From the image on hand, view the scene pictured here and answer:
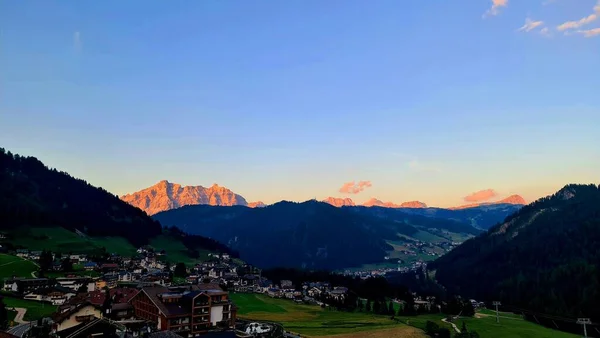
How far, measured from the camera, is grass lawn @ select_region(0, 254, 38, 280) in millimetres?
109938

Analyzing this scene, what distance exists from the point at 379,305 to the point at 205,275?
63.5 meters

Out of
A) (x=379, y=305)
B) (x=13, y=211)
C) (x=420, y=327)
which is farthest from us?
(x=13, y=211)

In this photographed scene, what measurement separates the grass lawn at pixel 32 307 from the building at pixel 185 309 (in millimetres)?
15293

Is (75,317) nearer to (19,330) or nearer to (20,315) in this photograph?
(19,330)

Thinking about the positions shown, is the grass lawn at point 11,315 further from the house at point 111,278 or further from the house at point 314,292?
the house at point 314,292

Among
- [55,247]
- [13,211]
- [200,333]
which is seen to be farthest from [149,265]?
[200,333]

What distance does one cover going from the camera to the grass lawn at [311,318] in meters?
80.8

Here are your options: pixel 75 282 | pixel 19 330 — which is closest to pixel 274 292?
pixel 75 282

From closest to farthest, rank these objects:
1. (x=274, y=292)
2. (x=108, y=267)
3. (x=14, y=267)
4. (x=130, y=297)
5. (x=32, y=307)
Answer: (x=130, y=297) < (x=32, y=307) < (x=14, y=267) < (x=108, y=267) < (x=274, y=292)

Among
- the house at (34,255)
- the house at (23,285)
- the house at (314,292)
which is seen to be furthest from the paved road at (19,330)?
the house at (314,292)

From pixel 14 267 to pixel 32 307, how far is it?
136ft

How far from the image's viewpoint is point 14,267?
116 metres

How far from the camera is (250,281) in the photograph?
516ft

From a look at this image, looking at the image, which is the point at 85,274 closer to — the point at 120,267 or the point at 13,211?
the point at 120,267
